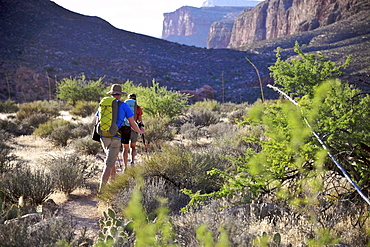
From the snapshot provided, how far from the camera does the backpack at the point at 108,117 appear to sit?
500cm

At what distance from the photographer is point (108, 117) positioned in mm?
5004

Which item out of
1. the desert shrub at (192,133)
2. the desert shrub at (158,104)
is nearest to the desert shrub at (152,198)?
the desert shrub at (192,133)

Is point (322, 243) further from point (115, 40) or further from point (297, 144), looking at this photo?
point (115, 40)

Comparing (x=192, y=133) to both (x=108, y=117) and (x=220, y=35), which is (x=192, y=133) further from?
(x=220, y=35)

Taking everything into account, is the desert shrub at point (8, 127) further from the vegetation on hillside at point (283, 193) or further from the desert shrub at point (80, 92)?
the vegetation on hillside at point (283, 193)

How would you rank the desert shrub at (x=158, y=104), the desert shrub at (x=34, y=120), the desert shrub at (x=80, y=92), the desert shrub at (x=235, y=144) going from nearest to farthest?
1. the desert shrub at (x=235, y=144)
2. the desert shrub at (x=158, y=104)
3. the desert shrub at (x=34, y=120)
4. the desert shrub at (x=80, y=92)

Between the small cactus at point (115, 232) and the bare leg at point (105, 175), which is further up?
the small cactus at point (115, 232)

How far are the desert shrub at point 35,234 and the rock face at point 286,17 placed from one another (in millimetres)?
62124

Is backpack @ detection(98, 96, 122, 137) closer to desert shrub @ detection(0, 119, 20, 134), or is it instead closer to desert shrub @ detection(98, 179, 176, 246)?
desert shrub @ detection(98, 179, 176, 246)

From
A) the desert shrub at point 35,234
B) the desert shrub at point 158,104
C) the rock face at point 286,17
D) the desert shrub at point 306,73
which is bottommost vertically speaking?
the desert shrub at point 35,234

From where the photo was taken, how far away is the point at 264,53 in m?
44.9

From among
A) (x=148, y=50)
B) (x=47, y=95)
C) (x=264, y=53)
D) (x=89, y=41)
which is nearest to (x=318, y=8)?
(x=264, y=53)

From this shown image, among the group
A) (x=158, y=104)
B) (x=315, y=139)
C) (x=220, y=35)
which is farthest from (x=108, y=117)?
(x=220, y=35)

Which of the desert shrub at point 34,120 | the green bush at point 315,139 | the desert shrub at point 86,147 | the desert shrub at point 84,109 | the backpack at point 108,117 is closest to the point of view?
the green bush at point 315,139
